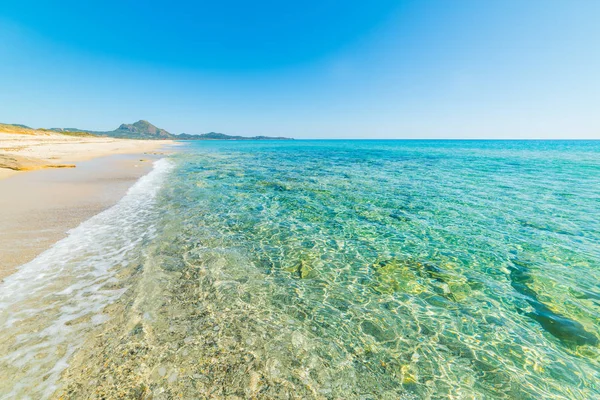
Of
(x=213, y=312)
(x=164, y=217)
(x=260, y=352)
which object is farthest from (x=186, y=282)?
(x=164, y=217)

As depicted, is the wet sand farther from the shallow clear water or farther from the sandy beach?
the shallow clear water

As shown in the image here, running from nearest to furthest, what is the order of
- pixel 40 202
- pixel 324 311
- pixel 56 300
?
pixel 56 300
pixel 324 311
pixel 40 202

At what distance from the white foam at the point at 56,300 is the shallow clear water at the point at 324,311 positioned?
0.04 meters

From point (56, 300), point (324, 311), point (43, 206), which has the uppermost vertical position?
point (43, 206)

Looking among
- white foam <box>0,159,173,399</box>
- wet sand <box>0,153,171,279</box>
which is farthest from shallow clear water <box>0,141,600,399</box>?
wet sand <box>0,153,171,279</box>

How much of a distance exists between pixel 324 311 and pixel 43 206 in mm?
14916

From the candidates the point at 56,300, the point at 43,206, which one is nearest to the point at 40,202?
the point at 43,206

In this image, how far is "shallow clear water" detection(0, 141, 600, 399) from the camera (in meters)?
4.19

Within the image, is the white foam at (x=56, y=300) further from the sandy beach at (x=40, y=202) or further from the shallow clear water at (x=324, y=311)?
the sandy beach at (x=40, y=202)

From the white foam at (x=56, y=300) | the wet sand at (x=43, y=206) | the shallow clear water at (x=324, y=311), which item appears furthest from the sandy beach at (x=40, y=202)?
the shallow clear water at (x=324, y=311)

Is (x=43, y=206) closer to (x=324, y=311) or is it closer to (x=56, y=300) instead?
(x=56, y=300)

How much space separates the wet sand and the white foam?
570 millimetres

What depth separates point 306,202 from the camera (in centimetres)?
1548

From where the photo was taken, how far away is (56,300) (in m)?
5.82
